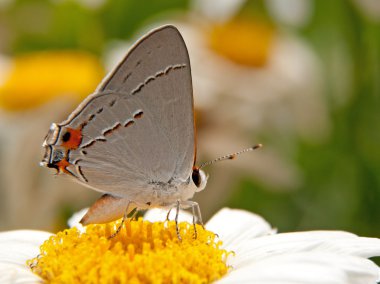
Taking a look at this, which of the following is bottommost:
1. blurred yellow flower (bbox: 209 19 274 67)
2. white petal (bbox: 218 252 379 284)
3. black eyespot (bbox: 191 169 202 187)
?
white petal (bbox: 218 252 379 284)

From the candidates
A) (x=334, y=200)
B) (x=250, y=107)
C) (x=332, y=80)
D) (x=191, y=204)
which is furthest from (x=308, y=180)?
(x=191, y=204)

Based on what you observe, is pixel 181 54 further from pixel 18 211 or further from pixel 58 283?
pixel 18 211

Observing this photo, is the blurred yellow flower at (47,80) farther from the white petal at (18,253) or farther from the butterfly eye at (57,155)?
the butterfly eye at (57,155)

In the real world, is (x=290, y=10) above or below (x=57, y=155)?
above

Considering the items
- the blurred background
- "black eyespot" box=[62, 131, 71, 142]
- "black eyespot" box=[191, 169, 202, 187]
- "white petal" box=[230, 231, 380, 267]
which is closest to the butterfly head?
"black eyespot" box=[62, 131, 71, 142]

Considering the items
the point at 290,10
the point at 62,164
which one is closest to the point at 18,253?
the point at 62,164

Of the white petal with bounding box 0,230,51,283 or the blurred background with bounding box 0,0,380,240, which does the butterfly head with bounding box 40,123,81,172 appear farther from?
the blurred background with bounding box 0,0,380,240

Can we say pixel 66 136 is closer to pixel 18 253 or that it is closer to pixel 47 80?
pixel 18 253

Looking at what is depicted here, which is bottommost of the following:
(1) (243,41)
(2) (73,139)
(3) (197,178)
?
(3) (197,178)
